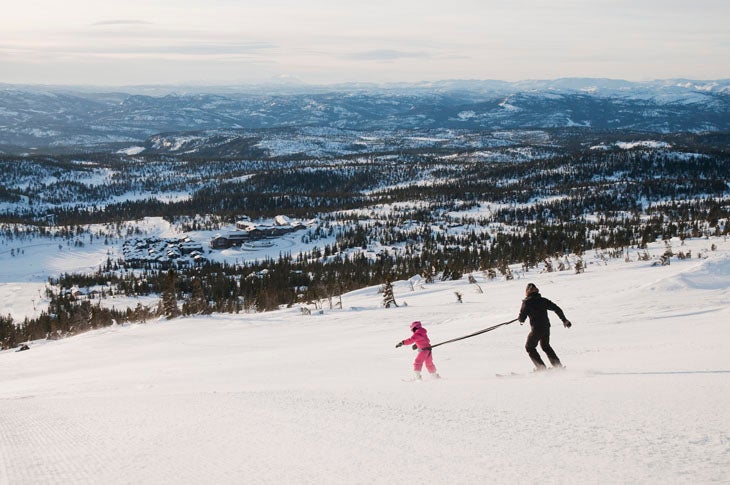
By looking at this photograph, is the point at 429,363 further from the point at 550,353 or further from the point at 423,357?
the point at 550,353

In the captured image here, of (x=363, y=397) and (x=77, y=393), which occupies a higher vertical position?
(x=363, y=397)

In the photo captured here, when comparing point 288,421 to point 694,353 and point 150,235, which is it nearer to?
point 694,353

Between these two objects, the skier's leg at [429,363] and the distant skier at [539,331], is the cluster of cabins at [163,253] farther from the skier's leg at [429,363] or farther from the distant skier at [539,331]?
the distant skier at [539,331]

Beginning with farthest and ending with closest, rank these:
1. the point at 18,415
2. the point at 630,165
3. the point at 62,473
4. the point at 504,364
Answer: the point at 630,165, the point at 504,364, the point at 18,415, the point at 62,473

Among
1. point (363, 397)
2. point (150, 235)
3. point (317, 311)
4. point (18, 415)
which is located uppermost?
point (363, 397)

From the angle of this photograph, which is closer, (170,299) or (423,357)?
(423,357)

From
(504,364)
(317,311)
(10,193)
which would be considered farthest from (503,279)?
(10,193)

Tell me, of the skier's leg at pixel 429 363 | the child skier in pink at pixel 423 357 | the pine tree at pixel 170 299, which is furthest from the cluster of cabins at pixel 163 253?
the skier's leg at pixel 429 363

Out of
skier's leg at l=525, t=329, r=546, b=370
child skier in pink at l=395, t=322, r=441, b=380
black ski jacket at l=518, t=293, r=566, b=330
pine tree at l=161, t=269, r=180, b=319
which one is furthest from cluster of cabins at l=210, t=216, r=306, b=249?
skier's leg at l=525, t=329, r=546, b=370

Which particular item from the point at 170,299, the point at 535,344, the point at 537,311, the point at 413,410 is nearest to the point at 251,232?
the point at 170,299
